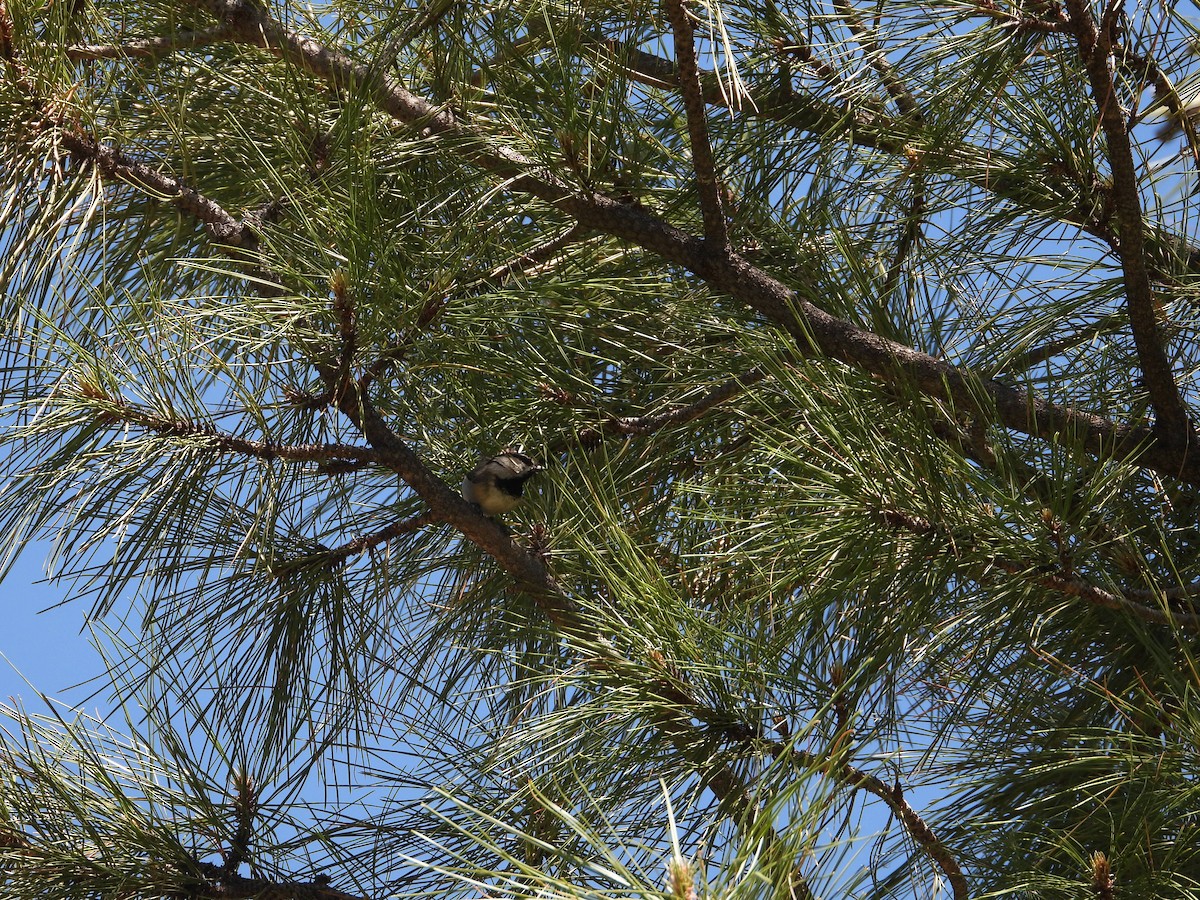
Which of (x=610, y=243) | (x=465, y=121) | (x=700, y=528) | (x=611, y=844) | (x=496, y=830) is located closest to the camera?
(x=611, y=844)

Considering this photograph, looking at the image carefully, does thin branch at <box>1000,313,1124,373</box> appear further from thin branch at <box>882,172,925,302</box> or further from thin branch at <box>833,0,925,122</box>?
thin branch at <box>833,0,925,122</box>

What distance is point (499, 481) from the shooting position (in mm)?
1470

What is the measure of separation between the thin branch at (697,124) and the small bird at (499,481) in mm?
369

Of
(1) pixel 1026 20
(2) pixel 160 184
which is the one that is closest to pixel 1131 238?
(1) pixel 1026 20

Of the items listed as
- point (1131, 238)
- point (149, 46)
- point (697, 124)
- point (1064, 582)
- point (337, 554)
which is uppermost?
point (149, 46)

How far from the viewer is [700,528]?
1.38 m

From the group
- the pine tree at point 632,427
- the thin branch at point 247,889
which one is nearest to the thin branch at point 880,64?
the pine tree at point 632,427

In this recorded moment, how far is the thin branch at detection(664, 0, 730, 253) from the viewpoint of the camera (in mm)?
1133

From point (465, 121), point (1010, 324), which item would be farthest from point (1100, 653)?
point (465, 121)

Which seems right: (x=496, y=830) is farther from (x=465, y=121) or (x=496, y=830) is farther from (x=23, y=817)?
(x=465, y=121)

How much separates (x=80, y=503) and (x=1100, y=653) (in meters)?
1.11

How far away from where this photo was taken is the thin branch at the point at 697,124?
1133 millimetres

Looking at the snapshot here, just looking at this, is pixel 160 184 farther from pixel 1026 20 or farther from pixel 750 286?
pixel 1026 20

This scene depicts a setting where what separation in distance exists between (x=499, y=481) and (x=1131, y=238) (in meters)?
0.76
